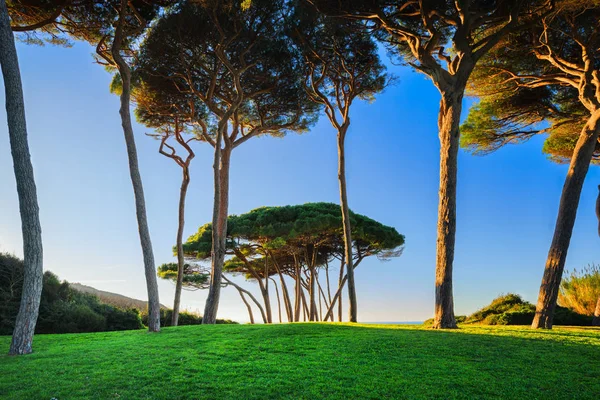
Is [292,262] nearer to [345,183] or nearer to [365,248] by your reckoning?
[365,248]

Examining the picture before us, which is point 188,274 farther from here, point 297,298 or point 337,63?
point 337,63

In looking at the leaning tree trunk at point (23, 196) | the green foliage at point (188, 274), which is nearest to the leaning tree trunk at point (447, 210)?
the leaning tree trunk at point (23, 196)

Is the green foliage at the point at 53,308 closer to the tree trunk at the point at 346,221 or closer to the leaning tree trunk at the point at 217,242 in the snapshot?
the leaning tree trunk at the point at 217,242

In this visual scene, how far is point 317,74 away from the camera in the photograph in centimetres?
1468

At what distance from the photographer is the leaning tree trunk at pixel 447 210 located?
28.9ft

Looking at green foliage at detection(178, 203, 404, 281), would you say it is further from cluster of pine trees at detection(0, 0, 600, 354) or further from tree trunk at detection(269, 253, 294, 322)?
cluster of pine trees at detection(0, 0, 600, 354)

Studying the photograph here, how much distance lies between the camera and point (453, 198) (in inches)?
357

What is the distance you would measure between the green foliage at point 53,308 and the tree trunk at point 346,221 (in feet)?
23.6

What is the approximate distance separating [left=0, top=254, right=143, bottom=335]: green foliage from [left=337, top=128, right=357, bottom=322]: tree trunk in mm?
7198

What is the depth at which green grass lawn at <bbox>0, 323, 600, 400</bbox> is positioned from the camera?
4418mm

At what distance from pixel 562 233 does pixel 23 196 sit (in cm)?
1044

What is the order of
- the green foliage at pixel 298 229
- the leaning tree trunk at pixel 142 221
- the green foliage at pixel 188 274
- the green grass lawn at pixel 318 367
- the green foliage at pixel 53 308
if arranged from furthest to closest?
1. the green foliage at pixel 188 274
2. the green foliage at pixel 298 229
3. the green foliage at pixel 53 308
4. the leaning tree trunk at pixel 142 221
5. the green grass lawn at pixel 318 367

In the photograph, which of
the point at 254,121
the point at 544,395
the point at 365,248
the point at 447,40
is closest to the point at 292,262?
the point at 365,248

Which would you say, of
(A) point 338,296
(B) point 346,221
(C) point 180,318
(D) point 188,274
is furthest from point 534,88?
(D) point 188,274
